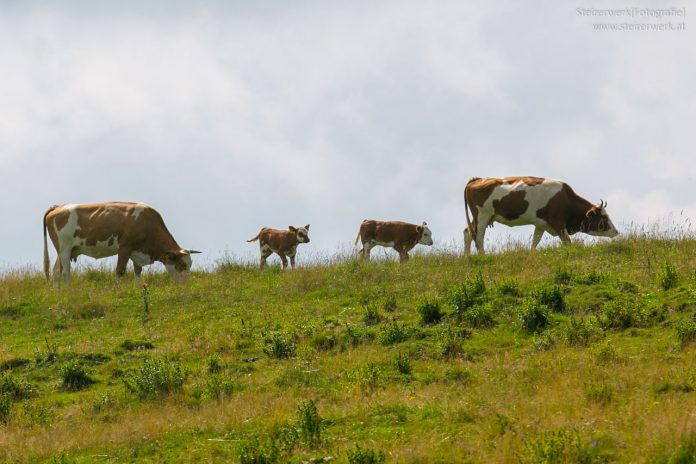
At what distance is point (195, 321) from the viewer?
17.6 m

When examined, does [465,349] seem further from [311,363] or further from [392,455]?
[392,455]

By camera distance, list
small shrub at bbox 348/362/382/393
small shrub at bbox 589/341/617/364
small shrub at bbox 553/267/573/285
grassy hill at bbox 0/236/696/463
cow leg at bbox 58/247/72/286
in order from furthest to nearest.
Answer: cow leg at bbox 58/247/72/286 < small shrub at bbox 553/267/573/285 < small shrub at bbox 348/362/382/393 < small shrub at bbox 589/341/617/364 < grassy hill at bbox 0/236/696/463

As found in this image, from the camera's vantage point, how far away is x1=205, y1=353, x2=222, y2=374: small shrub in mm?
14276

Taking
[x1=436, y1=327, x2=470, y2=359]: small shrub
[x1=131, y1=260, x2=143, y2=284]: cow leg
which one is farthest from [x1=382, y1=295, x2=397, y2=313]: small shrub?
[x1=131, y1=260, x2=143, y2=284]: cow leg

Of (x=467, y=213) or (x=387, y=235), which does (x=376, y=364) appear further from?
(x=387, y=235)

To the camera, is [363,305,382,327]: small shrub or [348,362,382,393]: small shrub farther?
[363,305,382,327]: small shrub

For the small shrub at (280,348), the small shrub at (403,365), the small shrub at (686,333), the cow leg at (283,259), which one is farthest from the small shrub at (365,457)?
the cow leg at (283,259)

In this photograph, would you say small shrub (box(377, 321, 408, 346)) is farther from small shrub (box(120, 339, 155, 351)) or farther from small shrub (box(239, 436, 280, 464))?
small shrub (box(239, 436, 280, 464))

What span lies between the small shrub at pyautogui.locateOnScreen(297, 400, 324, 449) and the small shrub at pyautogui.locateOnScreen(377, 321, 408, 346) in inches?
→ 153

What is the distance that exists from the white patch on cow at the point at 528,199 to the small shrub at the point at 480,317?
30.9 ft

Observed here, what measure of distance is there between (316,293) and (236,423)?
303 inches

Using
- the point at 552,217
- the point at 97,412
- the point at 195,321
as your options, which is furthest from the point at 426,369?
the point at 552,217

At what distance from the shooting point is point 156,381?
522 inches

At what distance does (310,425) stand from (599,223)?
1610cm
